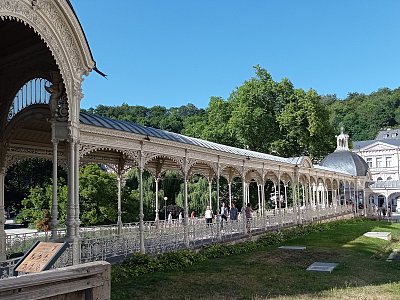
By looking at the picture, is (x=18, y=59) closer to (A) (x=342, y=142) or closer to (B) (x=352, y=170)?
(B) (x=352, y=170)

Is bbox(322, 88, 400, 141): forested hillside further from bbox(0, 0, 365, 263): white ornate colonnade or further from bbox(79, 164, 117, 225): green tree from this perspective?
bbox(0, 0, 365, 263): white ornate colonnade

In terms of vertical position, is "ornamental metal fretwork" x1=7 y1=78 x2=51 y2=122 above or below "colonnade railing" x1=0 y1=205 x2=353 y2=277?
above

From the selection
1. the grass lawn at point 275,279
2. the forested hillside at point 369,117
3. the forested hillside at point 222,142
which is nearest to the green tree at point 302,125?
the forested hillside at point 222,142

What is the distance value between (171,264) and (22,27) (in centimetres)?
779

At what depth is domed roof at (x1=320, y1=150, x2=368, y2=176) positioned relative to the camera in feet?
154

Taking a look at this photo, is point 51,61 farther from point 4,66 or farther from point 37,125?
point 37,125

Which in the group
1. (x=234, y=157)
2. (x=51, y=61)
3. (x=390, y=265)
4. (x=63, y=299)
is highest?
(x=51, y=61)

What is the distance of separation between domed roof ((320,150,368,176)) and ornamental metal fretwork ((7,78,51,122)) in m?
40.2

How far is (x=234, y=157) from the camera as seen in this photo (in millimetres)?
19703

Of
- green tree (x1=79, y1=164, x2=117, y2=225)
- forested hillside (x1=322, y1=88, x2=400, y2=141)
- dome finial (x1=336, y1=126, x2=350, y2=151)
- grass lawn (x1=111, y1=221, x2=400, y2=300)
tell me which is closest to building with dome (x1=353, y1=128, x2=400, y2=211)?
dome finial (x1=336, y1=126, x2=350, y2=151)

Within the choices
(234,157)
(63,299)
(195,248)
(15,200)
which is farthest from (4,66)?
(15,200)

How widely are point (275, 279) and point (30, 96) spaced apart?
814 cm

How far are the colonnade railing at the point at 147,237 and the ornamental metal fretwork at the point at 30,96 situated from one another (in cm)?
354

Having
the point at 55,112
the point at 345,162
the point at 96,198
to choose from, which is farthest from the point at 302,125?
the point at 55,112
